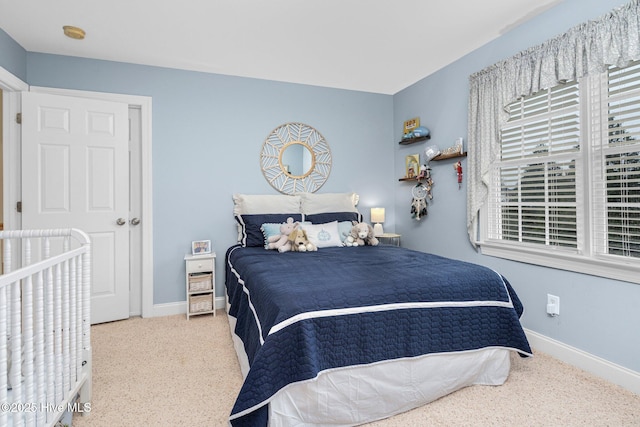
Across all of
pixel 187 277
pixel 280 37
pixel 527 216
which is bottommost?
pixel 187 277

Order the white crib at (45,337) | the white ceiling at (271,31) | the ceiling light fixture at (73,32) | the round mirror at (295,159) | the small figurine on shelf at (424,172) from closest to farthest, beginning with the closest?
the white crib at (45,337) → the white ceiling at (271,31) → the ceiling light fixture at (73,32) → the small figurine on shelf at (424,172) → the round mirror at (295,159)

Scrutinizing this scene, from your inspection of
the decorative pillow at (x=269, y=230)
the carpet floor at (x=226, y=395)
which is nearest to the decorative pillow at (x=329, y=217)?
the decorative pillow at (x=269, y=230)

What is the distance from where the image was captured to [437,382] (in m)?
1.78

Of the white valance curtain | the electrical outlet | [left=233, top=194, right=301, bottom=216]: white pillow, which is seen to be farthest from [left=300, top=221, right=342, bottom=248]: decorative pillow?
the electrical outlet

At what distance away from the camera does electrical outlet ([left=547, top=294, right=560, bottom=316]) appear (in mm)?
2328

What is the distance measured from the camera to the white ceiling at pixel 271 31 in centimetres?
231

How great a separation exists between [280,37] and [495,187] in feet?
7.31

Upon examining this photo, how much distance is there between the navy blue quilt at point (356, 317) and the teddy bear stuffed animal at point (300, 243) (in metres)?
0.66

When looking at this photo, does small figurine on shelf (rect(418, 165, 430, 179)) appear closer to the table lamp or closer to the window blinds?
the table lamp

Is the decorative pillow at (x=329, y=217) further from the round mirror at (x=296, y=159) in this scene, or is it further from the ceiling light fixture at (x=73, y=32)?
the ceiling light fixture at (x=73, y=32)

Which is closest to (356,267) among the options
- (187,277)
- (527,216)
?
(527,216)

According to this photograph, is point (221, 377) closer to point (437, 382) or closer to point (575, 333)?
point (437, 382)

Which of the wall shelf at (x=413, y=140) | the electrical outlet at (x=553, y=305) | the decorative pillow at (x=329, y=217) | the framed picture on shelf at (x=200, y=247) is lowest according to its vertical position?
the electrical outlet at (x=553, y=305)

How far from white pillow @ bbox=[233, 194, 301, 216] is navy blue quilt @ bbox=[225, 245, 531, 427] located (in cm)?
123
